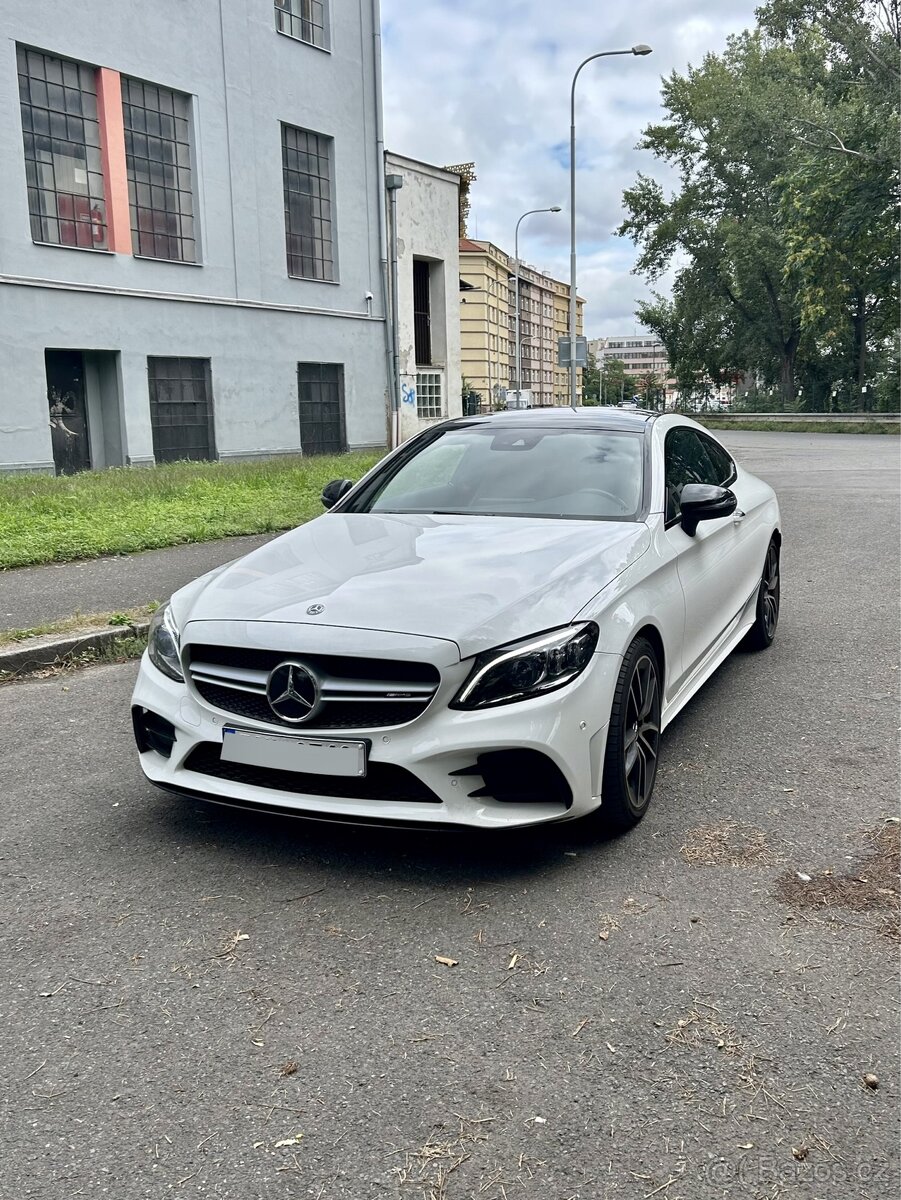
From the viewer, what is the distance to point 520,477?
4977mm

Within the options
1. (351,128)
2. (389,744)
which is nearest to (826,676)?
(389,744)

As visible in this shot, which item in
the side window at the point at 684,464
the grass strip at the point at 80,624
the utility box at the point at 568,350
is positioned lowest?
the grass strip at the point at 80,624

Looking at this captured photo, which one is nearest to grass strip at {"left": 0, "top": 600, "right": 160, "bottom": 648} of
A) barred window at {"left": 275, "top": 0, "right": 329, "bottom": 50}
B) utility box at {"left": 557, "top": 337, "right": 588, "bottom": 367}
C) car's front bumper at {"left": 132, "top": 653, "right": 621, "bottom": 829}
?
car's front bumper at {"left": 132, "top": 653, "right": 621, "bottom": 829}

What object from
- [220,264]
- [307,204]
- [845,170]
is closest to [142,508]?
[220,264]

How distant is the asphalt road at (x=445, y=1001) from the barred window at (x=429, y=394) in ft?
93.9

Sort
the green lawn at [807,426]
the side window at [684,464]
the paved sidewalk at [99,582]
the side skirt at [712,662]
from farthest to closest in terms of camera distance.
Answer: the green lawn at [807,426] → the paved sidewalk at [99,582] → the side window at [684,464] → the side skirt at [712,662]

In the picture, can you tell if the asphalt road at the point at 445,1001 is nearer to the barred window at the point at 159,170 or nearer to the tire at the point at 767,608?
the tire at the point at 767,608

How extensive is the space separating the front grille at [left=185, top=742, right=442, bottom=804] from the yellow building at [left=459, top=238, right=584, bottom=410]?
55945 mm

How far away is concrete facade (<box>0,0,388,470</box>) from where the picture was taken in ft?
62.0

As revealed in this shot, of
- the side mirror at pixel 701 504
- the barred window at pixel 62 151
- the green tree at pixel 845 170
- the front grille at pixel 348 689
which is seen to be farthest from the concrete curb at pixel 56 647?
the green tree at pixel 845 170

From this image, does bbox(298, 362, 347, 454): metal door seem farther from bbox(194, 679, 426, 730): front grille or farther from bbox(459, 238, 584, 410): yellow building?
bbox(459, 238, 584, 410): yellow building

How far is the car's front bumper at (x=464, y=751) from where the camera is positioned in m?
3.29

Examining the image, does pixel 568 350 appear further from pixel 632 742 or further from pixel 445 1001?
pixel 445 1001

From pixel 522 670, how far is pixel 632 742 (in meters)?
0.69
